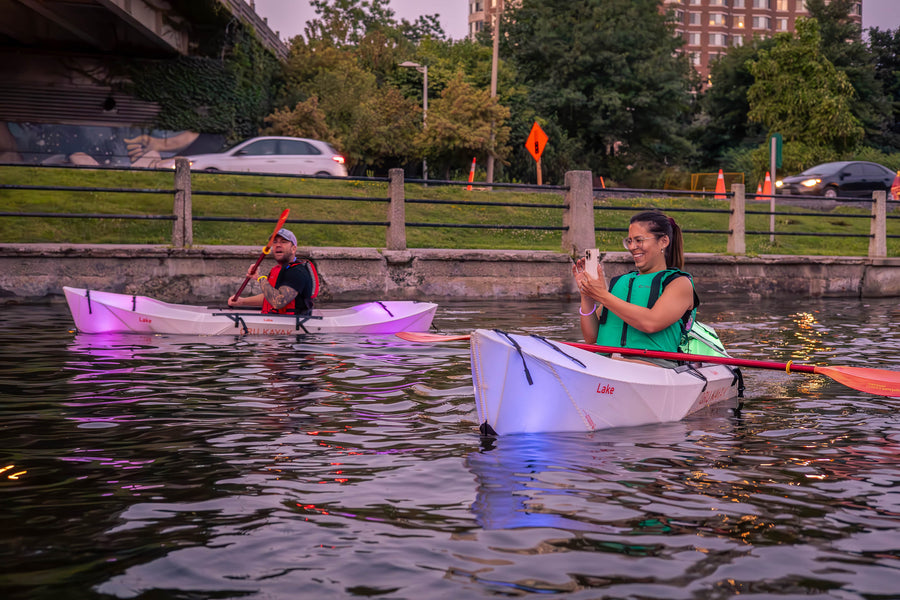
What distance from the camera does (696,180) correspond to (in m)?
38.5

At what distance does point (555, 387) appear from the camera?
17.1ft

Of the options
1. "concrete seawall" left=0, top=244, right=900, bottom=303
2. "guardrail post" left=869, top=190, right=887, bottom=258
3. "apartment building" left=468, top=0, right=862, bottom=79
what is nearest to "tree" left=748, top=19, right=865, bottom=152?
"guardrail post" left=869, top=190, right=887, bottom=258

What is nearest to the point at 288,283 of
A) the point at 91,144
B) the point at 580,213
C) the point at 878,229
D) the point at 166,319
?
the point at 166,319

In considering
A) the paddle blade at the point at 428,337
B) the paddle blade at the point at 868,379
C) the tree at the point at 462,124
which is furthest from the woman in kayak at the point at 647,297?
the tree at the point at 462,124

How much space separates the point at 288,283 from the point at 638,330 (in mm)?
4740

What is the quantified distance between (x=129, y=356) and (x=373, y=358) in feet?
7.11

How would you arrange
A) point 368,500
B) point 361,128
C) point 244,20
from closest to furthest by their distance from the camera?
point 368,500, point 244,20, point 361,128

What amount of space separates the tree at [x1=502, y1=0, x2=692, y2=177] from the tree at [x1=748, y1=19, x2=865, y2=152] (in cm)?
596

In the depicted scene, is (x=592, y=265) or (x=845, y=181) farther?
(x=845, y=181)

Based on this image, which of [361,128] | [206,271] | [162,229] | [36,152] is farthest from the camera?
[361,128]

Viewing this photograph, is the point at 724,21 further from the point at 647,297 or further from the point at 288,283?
the point at 647,297

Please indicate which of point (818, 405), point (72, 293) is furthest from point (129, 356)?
point (818, 405)

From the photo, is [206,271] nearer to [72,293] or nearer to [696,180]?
[72,293]

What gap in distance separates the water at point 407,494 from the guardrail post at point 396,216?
666cm
